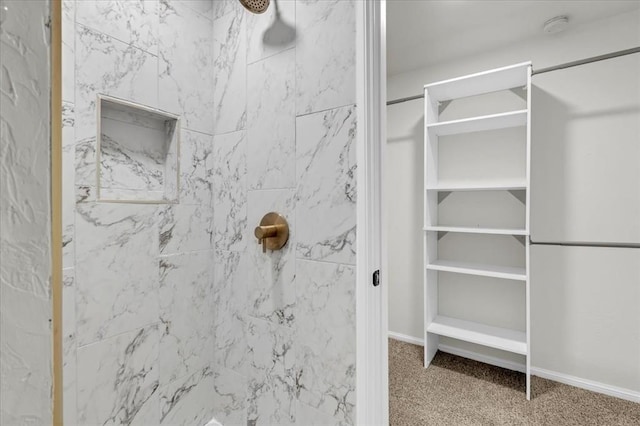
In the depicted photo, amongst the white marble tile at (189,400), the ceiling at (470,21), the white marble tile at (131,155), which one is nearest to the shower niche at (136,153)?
the white marble tile at (131,155)

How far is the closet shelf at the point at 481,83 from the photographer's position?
1.99m

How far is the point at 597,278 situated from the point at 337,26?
220 centimetres

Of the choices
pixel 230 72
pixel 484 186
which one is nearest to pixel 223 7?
pixel 230 72

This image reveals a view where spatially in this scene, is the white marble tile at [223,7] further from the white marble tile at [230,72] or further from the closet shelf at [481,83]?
the closet shelf at [481,83]

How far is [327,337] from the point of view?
3.73 feet

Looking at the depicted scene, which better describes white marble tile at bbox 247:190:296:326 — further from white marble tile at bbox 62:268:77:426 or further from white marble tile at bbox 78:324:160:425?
white marble tile at bbox 62:268:77:426

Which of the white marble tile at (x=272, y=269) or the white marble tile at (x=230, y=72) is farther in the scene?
the white marble tile at (x=230, y=72)

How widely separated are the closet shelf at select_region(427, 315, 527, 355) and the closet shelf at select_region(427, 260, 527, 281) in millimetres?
417

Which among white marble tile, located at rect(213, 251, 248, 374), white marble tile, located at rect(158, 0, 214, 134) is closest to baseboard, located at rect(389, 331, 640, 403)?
white marble tile, located at rect(213, 251, 248, 374)

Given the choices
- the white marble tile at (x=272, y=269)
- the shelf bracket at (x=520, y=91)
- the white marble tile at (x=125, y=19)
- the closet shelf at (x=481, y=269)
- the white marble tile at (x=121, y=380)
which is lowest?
the white marble tile at (x=121, y=380)

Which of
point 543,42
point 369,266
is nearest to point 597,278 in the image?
point 543,42

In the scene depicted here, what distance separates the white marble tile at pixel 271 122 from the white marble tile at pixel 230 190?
0.20ft

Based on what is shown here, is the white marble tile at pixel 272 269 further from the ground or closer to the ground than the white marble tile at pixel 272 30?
closer to the ground

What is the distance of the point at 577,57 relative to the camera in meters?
2.02
